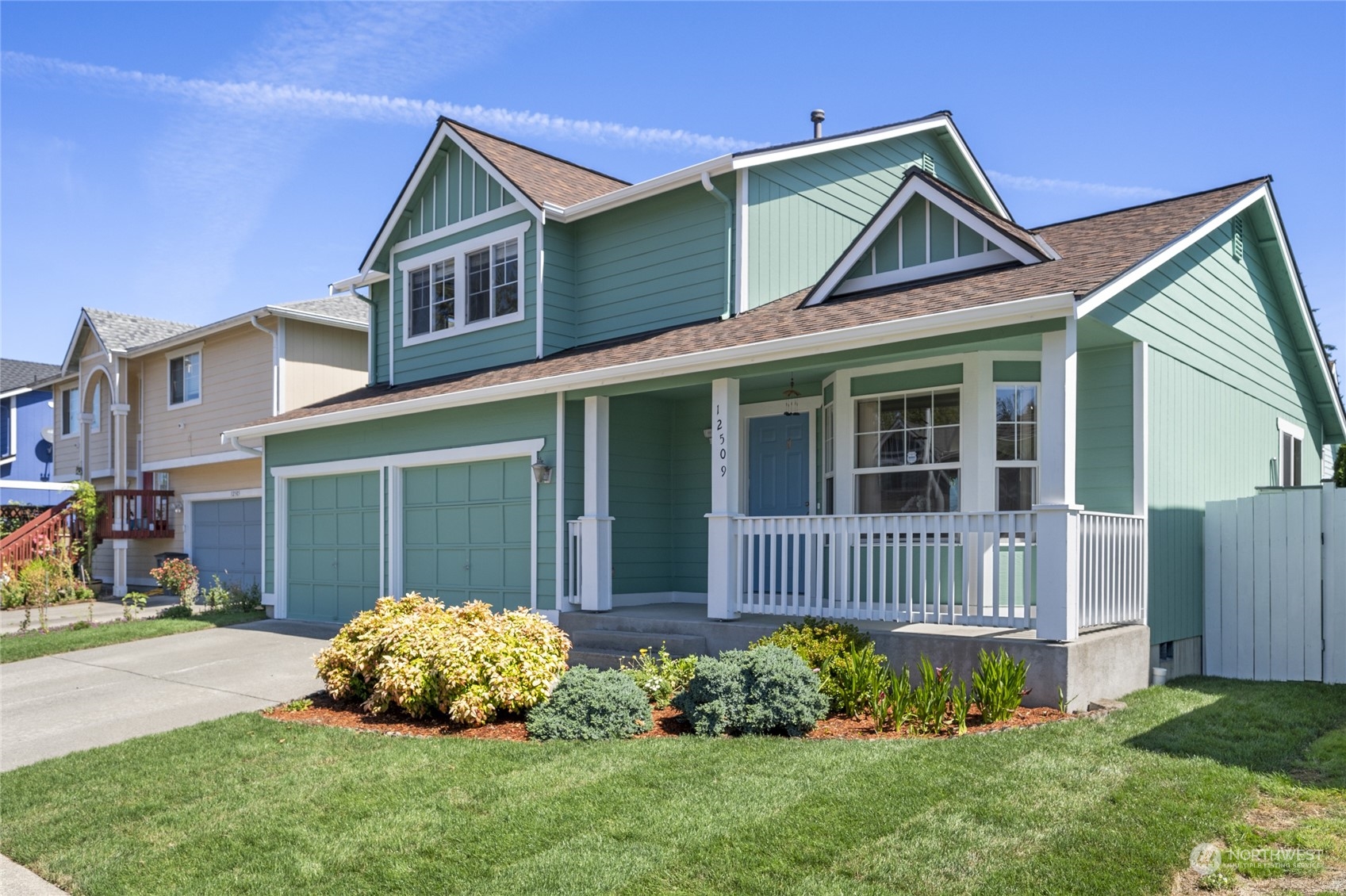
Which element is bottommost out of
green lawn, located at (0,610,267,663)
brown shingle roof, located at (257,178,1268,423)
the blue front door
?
green lawn, located at (0,610,267,663)

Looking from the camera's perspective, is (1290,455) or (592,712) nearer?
(592,712)

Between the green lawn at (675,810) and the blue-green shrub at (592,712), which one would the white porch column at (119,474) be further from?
the blue-green shrub at (592,712)

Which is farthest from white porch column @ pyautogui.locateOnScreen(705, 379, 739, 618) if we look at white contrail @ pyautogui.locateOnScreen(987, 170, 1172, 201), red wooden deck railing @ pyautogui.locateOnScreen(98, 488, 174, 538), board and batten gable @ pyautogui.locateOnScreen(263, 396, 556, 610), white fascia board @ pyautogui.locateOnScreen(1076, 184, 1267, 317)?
red wooden deck railing @ pyautogui.locateOnScreen(98, 488, 174, 538)

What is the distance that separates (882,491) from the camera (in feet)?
34.0

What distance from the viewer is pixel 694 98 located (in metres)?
13.0

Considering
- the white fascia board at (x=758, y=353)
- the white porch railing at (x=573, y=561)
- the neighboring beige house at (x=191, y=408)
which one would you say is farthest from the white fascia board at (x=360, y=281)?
the white porch railing at (x=573, y=561)

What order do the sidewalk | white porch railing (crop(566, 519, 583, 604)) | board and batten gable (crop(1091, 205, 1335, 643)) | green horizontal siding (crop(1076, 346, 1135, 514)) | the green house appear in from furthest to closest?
1. the sidewalk
2. white porch railing (crop(566, 519, 583, 604))
3. board and batten gable (crop(1091, 205, 1335, 643))
4. green horizontal siding (crop(1076, 346, 1135, 514))
5. the green house

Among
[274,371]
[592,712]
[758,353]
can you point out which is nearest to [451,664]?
[592,712]

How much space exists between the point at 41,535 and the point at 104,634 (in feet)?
31.4

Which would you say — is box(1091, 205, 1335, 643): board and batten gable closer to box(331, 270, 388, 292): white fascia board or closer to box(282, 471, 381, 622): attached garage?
box(282, 471, 381, 622): attached garage

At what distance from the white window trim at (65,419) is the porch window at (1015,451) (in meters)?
24.2

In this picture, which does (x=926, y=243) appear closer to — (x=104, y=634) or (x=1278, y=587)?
(x=1278, y=587)

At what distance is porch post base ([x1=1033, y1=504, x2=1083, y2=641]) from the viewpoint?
7738mm

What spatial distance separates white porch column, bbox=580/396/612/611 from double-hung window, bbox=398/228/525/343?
3095 mm
